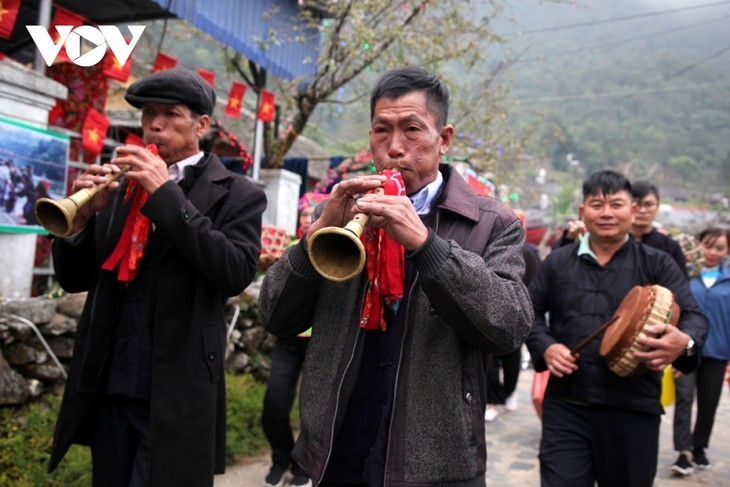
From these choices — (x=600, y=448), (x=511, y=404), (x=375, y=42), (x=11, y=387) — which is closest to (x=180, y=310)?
(x=600, y=448)

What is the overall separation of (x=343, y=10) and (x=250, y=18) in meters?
1.35

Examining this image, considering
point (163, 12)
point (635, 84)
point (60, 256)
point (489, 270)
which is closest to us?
point (489, 270)

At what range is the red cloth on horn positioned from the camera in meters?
2.00

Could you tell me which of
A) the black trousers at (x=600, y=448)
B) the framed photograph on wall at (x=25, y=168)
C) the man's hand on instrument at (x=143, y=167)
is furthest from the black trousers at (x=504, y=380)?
the man's hand on instrument at (x=143, y=167)

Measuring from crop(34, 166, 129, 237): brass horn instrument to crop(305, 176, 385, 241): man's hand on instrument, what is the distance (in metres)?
0.95

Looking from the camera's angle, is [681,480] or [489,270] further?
[681,480]

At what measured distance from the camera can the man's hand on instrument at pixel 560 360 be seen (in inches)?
128

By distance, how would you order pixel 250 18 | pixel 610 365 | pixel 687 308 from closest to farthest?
pixel 610 365 < pixel 687 308 < pixel 250 18

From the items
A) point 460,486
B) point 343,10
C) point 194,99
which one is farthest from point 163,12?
point 460,486

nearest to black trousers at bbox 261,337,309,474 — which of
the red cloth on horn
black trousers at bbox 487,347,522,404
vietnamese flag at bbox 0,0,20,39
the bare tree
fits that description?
the red cloth on horn

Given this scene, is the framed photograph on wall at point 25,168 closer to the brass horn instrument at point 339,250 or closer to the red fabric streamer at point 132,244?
the red fabric streamer at point 132,244

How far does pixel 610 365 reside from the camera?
3156mm

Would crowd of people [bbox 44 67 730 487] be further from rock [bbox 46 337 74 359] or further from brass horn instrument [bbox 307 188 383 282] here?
rock [bbox 46 337 74 359]

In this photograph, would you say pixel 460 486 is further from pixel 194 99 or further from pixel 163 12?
pixel 163 12
